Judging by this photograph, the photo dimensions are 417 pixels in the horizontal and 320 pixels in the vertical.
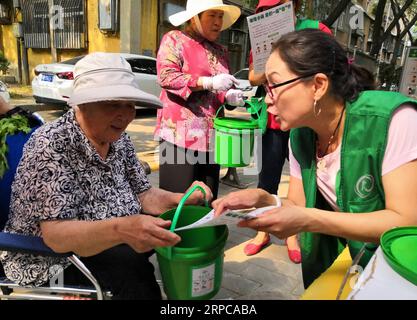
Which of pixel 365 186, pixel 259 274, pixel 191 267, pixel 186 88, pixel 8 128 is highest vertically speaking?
pixel 186 88

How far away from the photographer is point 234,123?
2533 mm

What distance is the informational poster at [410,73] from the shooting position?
562 centimetres

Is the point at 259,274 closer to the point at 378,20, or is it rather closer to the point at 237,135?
the point at 237,135

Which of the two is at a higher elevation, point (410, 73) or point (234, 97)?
point (410, 73)

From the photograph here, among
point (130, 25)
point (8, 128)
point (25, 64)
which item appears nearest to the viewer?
point (8, 128)

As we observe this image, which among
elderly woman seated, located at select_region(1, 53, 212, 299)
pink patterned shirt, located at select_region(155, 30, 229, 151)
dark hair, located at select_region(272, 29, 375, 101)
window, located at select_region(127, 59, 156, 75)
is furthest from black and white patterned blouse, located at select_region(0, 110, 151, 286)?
window, located at select_region(127, 59, 156, 75)

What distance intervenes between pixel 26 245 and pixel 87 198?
0.93ft

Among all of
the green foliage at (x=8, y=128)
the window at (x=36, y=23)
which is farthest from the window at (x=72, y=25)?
the green foliage at (x=8, y=128)

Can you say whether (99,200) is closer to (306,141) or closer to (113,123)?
(113,123)

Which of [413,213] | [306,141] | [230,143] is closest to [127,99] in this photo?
[306,141]

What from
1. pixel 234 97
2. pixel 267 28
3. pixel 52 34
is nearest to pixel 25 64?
pixel 52 34

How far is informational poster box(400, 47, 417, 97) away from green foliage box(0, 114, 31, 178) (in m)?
5.67

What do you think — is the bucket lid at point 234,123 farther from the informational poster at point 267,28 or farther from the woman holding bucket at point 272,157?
the informational poster at point 267,28

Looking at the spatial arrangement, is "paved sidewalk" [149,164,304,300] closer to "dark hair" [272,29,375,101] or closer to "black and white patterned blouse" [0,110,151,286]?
"black and white patterned blouse" [0,110,151,286]
